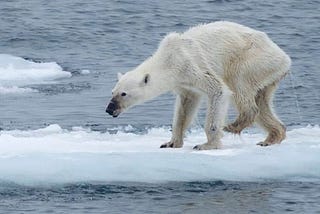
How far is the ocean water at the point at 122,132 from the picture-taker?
11312 mm

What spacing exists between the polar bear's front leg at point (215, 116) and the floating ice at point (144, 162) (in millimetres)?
169

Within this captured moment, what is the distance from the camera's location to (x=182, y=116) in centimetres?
1311

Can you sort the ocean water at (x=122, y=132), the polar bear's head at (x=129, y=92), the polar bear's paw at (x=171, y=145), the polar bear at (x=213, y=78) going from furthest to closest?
the polar bear's paw at (x=171, y=145) < the polar bear at (x=213, y=78) < the polar bear's head at (x=129, y=92) < the ocean water at (x=122, y=132)

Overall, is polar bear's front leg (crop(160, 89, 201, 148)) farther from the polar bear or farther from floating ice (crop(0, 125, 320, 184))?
floating ice (crop(0, 125, 320, 184))

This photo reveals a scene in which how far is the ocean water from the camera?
1131 cm

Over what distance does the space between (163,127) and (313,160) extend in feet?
10.9

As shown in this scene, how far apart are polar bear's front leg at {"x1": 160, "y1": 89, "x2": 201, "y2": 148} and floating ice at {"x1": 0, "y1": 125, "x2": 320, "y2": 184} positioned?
0.49 ft

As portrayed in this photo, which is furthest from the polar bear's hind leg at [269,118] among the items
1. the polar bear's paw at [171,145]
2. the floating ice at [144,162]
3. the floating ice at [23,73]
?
the floating ice at [23,73]

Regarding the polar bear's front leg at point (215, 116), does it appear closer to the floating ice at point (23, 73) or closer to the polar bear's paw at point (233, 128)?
the polar bear's paw at point (233, 128)

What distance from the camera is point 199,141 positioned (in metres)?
13.6

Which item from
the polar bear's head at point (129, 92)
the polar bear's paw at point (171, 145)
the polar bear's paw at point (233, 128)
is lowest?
the polar bear's paw at point (171, 145)

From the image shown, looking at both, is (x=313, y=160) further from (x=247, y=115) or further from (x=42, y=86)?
(x=42, y=86)

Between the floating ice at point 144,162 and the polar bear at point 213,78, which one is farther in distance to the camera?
the polar bear at point 213,78

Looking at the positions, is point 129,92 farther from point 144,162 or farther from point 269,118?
point 269,118
